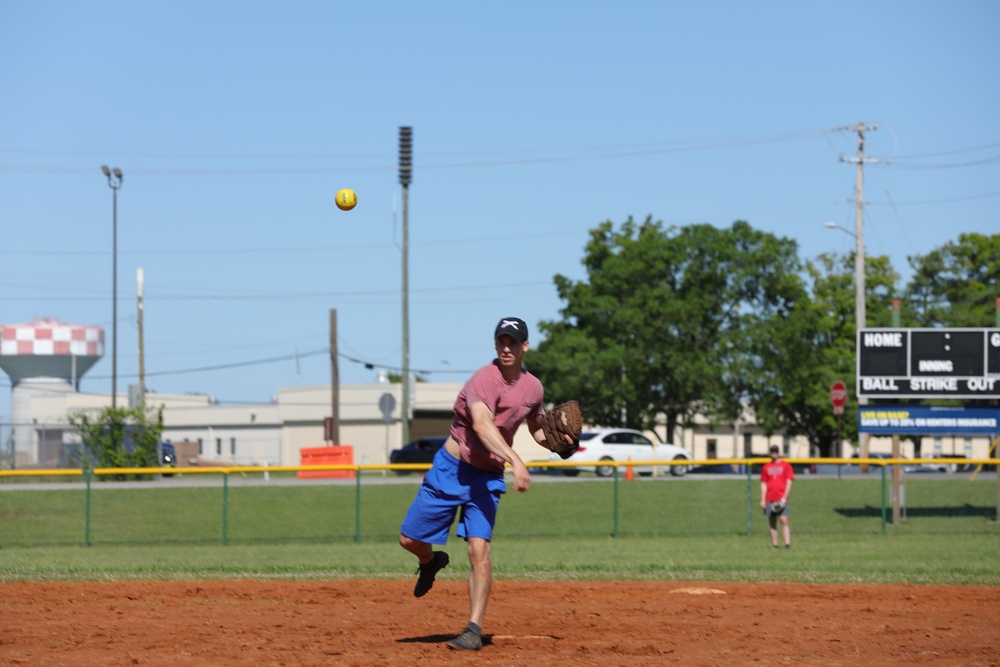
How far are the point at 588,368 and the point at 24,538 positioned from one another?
3259cm

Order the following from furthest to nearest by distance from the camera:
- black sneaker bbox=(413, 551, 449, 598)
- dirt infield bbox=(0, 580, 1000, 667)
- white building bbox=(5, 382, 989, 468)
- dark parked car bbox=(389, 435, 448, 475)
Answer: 1. white building bbox=(5, 382, 989, 468)
2. dark parked car bbox=(389, 435, 448, 475)
3. black sneaker bbox=(413, 551, 449, 598)
4. dirt infield bbox=(0, 580, 1000, 667)

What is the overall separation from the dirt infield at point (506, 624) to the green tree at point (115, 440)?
21603 mm

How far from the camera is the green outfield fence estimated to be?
20344 millimetres

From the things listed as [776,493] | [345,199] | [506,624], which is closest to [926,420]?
[776,493]

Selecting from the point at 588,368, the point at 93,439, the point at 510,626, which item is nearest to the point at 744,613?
the point at 510,626

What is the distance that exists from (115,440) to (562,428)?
27.2 metres

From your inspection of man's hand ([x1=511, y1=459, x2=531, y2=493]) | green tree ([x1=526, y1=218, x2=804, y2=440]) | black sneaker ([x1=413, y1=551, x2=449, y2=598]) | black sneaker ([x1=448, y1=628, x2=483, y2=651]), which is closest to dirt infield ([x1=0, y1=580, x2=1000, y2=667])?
black sneaker ([x1=448, y1=628, x2=483, y2=651])

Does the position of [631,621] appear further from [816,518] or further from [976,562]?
[816,518]

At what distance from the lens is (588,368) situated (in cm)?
5016

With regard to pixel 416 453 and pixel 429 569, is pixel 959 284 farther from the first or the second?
pixel 429 569

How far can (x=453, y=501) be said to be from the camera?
292 inches

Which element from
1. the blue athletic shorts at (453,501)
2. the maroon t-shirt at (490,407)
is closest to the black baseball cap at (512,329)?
the maroon t-shirt at (490,407)

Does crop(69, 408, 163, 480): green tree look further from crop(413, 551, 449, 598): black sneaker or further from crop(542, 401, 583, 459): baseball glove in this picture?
crop(542, 401, 583, 459): baseball glove

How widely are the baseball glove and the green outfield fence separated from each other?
9.67 metres
